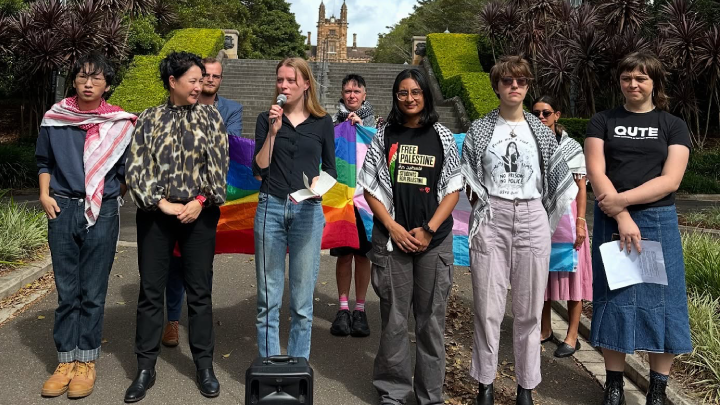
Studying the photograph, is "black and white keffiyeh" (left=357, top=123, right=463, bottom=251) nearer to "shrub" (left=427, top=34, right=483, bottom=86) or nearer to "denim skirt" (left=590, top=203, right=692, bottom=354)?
"denim skirt" (left=590, top=203, right=692, bottom=354)

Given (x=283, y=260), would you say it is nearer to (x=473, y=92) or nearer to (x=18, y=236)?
(x=18, y=236)

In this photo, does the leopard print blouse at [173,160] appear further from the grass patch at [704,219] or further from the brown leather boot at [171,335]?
the grass patch at [704,219]

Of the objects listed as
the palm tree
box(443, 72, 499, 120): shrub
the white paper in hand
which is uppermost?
the palm tree

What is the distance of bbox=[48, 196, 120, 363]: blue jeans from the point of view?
4.16 meters

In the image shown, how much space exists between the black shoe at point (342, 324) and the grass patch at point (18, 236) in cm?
365

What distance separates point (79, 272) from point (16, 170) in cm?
1125

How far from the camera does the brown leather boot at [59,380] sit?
4105 millimetres

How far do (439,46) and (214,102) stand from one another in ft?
60.2

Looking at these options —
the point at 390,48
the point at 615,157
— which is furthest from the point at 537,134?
the point at 390,48

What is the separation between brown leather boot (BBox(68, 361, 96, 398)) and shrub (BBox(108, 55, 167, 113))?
1180 cm

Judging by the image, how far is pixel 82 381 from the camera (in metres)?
4.18

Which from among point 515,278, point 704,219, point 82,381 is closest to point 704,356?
point 515,278

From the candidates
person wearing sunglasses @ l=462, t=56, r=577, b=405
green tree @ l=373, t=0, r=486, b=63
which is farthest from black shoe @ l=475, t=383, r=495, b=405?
green tree @ l=373, t=0, r=486, b=63

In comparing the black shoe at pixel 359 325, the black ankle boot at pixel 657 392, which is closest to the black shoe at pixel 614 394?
the black ankle boot at pixel 657 392
